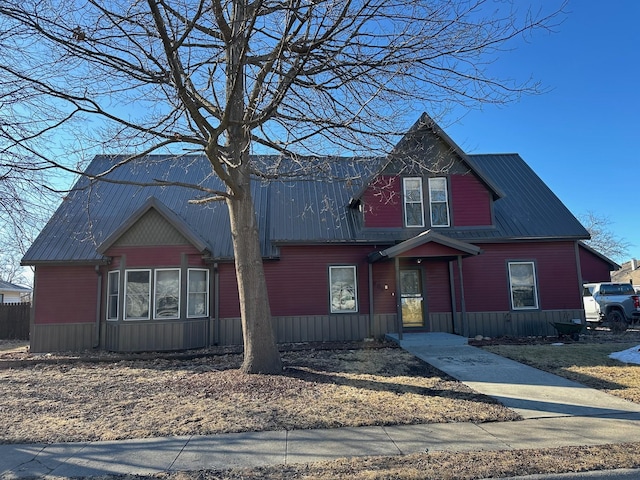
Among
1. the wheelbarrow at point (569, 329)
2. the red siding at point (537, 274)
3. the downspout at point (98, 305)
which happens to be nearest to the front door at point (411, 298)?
the red siding at point (537, 274)

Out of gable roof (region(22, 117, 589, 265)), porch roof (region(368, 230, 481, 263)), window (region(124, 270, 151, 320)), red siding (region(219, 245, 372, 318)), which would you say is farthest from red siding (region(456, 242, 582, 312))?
window (region(124, 270, 151, 320))

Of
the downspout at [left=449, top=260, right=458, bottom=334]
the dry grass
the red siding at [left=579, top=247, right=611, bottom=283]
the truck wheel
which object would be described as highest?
the red siding at [left=579, top=247, right=611, bottom=283]

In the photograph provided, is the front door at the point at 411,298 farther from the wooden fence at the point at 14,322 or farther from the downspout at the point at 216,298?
the wooden fence at the point at 14,322

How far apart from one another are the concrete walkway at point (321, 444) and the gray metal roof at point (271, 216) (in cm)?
822

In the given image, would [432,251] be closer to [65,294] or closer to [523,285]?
[523,285]

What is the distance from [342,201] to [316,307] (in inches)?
169

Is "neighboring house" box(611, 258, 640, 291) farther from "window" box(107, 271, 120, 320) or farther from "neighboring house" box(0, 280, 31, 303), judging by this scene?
"neighboring house" box(0, 280, 31, 303)

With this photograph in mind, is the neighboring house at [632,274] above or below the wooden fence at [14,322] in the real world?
above

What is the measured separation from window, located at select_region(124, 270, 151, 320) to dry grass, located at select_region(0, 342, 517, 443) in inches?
110

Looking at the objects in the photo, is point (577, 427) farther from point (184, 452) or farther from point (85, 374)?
point (85, 374)

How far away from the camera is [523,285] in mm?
14586

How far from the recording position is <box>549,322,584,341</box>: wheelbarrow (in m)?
12.6

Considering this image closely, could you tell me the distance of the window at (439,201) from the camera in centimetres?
1472

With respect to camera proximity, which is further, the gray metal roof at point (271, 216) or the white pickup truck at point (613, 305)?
the white pickup truck at point (613, 305)
